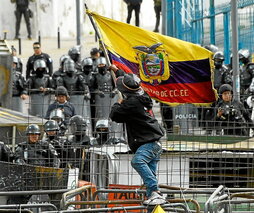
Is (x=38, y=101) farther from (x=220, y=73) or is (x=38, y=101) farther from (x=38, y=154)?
(x=38, y=154)

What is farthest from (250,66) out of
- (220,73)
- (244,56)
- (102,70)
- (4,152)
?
(4,152)

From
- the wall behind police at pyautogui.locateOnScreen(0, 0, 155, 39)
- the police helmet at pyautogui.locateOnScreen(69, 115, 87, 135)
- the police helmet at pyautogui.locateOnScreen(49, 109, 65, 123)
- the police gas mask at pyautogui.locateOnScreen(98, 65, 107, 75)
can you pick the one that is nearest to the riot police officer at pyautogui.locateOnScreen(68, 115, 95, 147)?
the police helmet at pyautogui.locateOnScreen(69, 115, 87, 135)

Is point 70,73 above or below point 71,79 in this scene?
above

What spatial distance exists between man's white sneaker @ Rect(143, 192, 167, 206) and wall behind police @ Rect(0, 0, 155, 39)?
25.6 metres

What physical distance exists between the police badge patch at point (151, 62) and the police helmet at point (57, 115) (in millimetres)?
2956

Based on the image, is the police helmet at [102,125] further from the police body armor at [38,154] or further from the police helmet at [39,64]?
the police helmet at [39,64]

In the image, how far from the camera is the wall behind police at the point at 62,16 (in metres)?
38.8

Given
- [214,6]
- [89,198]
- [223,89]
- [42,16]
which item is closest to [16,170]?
[89,198]

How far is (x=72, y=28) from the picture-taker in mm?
41281

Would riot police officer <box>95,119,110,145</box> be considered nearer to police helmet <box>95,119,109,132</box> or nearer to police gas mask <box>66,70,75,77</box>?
police helmet <box>95,119,109,132</box>

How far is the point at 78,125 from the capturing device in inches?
672

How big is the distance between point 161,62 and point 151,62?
0.46 feet

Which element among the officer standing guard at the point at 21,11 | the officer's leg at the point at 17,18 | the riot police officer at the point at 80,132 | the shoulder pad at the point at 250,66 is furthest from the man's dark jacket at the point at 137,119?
the officer's leg at the point at 17,18

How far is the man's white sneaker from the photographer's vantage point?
43.1 feet
